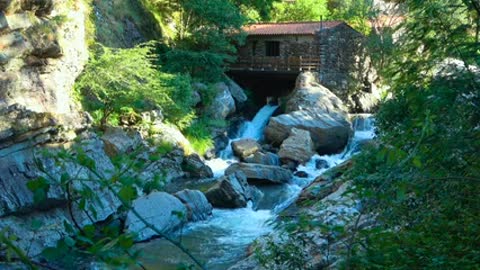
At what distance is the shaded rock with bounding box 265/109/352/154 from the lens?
20.9m

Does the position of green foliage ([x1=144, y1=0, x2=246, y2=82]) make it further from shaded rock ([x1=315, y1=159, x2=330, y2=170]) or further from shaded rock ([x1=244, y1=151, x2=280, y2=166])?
shaded rock ([x1=315, y1=159, x2=330, y2=170])

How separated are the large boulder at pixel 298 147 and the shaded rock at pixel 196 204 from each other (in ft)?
19.8

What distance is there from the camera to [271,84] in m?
29.2

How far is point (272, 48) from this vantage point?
2919 cm

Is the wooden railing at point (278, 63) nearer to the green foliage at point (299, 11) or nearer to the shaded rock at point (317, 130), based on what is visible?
the shaded rock at point (317, 130)

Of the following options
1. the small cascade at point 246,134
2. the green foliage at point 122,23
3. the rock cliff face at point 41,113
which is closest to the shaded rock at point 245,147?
the small cascade at point 246,134

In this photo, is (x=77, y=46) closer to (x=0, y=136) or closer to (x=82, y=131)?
(x=82, y=131)

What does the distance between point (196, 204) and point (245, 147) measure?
22.2ft

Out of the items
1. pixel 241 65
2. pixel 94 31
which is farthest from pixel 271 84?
pixel 94 31

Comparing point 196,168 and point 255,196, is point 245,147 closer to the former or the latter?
point 196,168

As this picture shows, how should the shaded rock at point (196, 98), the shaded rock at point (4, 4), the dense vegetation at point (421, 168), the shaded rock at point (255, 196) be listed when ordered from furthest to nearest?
the shaded rock at point (196, 98), the shaded rock at point (255, 196), the shaded rock at point (4, 4), the dense vegetation at point (421, 168)

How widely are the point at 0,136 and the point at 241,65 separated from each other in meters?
19.6

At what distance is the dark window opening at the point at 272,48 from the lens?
95.1 ft

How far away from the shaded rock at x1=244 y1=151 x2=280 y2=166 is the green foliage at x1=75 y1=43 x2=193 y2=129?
3.35 meters
